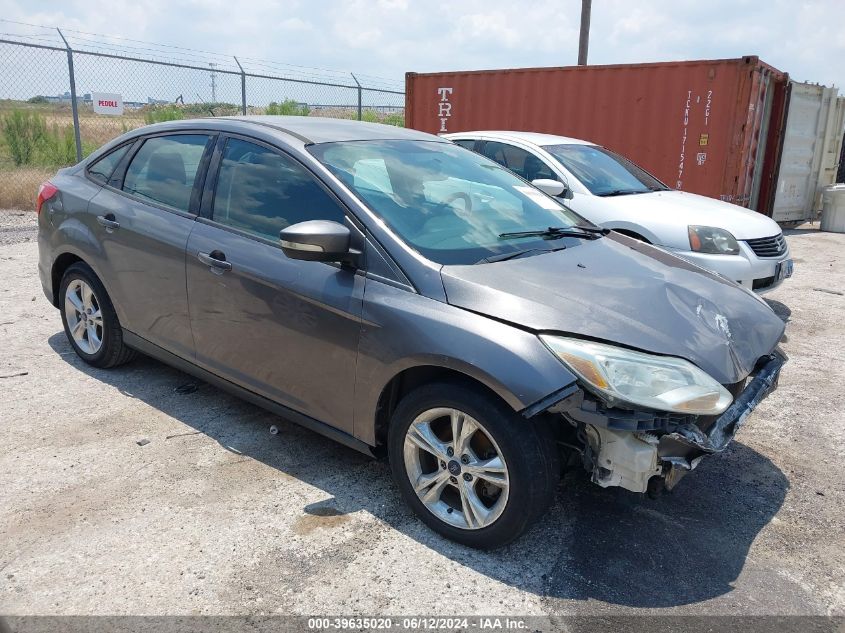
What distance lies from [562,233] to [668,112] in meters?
7.70

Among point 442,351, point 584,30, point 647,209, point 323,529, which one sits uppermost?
point 584,30

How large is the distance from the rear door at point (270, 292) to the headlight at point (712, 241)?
3.89 m

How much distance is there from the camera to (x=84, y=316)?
15.0 ft

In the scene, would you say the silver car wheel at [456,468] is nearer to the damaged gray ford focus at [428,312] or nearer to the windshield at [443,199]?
the damaged gray ford focus at [428,312]

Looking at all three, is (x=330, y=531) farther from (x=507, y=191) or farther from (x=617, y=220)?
(x=617, y=220)

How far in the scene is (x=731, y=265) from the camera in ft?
19.0

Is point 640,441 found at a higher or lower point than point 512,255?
lower

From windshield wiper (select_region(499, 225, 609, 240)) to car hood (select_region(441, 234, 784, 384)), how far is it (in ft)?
0.59

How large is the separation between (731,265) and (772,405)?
1.72m

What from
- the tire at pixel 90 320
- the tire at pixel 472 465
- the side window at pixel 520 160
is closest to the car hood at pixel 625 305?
the tire at pixel 472 465

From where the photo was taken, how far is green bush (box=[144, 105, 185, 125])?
14344mm

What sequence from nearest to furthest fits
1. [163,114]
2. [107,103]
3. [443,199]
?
[443,199] → [107,103] → [163,114]

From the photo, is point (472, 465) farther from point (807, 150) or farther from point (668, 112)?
point (807, 150)

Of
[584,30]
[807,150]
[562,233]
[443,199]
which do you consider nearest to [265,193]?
Result: [443,199]
